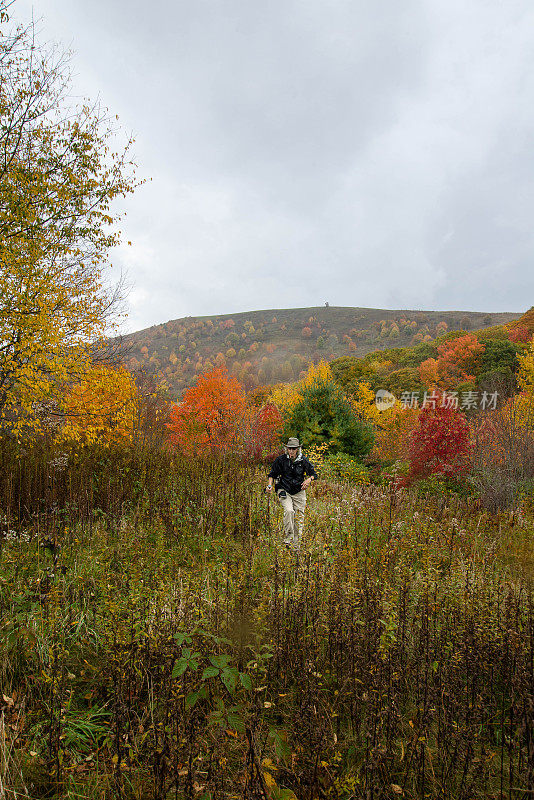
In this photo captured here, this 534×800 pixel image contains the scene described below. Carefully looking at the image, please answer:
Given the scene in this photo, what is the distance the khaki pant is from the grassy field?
0.63ft

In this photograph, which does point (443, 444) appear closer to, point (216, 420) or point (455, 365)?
point (216, 420)

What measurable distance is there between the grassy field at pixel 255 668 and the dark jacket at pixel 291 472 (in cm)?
67

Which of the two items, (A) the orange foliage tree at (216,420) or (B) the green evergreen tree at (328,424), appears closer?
(B) the green evergreen tree at (328,424)

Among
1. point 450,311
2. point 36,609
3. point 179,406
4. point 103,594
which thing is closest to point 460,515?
point 103,594

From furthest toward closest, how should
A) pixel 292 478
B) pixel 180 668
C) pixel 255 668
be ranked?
pixel 292 478
pixel 255 668
pixel 180 668

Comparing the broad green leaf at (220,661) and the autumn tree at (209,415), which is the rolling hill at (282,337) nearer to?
the autumn tree at (209,415)

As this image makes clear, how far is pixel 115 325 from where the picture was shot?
915 cm

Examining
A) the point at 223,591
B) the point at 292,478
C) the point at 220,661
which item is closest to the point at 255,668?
the point at 220,661

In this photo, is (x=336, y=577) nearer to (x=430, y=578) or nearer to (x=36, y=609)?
(x=430, y=578)

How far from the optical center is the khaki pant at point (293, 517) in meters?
5.46
